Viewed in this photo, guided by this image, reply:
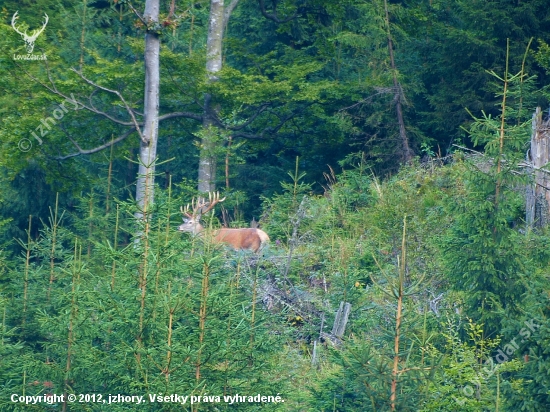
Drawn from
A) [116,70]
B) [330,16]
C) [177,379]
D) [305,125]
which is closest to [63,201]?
[116,70]

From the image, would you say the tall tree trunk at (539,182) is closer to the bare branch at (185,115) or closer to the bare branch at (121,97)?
the bare branch at (121,97)

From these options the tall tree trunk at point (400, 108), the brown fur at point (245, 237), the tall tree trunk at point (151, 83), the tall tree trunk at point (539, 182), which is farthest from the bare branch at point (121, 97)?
the tall tree trunk at point (539, 182)

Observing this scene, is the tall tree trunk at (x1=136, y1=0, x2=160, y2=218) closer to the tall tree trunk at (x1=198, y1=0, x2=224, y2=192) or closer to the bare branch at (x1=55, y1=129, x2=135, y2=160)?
the bare branch at (x1=55, y1=129, x2=135, y2=160)

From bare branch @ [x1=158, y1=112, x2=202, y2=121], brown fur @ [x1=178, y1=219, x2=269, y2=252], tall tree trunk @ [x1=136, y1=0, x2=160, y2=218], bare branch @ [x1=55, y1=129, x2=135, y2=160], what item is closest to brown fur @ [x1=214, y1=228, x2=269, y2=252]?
brown fur @ [x1=178, y1=219, x2=269, y2=252]

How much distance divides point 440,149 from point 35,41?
8.65 m

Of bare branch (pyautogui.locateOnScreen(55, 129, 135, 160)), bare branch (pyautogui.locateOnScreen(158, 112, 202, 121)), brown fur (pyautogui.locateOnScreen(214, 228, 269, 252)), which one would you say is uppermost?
bare branch (pyautogui.locateOnScreen(158, 112, 202, 121))

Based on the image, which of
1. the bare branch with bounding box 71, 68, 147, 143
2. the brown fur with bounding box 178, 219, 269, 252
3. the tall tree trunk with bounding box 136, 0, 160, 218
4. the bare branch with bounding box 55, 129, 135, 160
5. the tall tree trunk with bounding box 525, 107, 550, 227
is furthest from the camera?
the bare branch with bounding box 55, 129, 135, 160

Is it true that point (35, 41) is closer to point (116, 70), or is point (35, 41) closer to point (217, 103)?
point (116, 70)

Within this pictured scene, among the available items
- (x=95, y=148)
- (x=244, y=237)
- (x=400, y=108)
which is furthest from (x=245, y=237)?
(x=400, y=108)

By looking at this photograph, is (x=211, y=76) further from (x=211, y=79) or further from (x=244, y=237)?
(x=244, y=237)

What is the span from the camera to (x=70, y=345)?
335 inches

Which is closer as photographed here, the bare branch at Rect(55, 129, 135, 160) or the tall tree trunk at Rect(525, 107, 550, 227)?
the tall tree trunk at Rect(525, 107, 550, 227)

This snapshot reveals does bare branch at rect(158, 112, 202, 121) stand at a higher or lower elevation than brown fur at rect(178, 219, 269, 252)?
higher

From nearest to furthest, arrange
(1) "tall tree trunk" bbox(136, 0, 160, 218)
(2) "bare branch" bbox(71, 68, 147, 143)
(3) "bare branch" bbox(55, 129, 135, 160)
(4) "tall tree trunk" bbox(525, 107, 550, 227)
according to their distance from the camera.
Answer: (4) "tall tree trunk" bbox(525, 107, 550, 227)
(2) "bare branch" bbox(71, 68, 147, 143)
(1) "tall tree trunk" bbox(136, 0, 160, 218)
(3) "bare branch" bbox(55, 129, 135, 160)
